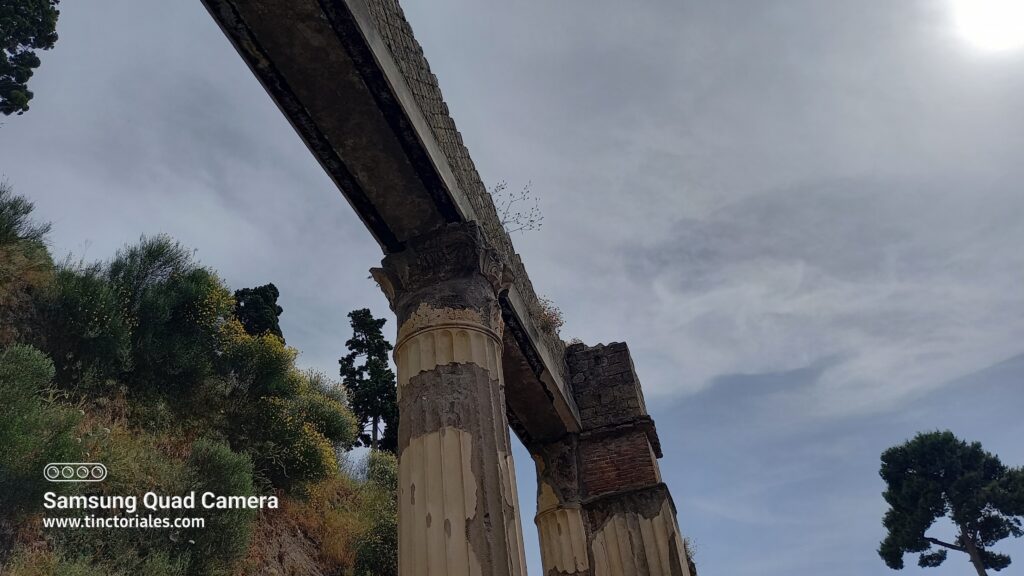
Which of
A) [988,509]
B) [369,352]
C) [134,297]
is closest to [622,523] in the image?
[134,297]

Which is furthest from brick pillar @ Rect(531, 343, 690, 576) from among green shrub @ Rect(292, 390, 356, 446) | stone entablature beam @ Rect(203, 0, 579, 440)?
green shrub @ Rect(292, 390, 356, 446)

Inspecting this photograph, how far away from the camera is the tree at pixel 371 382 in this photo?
2153cm

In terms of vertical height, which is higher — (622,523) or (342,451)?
(342,451)

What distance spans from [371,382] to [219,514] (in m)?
10.4

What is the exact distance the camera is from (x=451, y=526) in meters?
3.44

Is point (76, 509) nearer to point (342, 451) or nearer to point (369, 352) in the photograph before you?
point (342, 451)

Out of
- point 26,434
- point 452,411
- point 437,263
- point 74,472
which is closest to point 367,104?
point 437,263

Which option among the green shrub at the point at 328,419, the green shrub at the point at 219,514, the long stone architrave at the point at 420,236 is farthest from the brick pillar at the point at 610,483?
the green shrub at the point at 328,419

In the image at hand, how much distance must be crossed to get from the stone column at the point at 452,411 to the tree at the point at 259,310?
1523 centimetres

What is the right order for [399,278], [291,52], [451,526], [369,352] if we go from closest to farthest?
[451,526] → [291,52] → [399,278] → [369,352]

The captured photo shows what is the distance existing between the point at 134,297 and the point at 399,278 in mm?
12948

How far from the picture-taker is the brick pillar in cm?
674

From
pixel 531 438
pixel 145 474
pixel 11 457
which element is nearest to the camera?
pixel 531 438

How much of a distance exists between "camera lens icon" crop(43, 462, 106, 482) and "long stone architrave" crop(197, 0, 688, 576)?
312 inches
